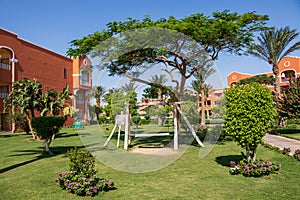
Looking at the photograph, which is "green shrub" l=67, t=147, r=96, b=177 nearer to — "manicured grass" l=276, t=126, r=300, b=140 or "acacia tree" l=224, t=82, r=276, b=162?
"acacia tree" l=224, t=82, r=276, b=162

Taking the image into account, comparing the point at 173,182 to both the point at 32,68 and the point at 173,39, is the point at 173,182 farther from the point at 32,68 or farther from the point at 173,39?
the point at 32,68

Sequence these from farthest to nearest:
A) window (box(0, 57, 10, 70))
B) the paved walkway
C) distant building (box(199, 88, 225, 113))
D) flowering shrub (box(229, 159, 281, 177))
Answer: window (box(0, 57, 10, 70))
distant building (box(199, 88, 225, 113))
the paved walkway
flowering shrub (box(229, 159, 281, 177))

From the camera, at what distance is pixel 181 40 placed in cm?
1138

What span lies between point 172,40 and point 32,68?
21607 mm

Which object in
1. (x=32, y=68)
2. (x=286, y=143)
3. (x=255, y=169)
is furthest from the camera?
(x=32, y=68)

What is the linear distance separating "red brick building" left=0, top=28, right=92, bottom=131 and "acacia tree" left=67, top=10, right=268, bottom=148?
9429 mm

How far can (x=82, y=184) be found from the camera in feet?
18.8

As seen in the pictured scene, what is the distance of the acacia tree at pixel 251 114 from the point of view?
272 inches

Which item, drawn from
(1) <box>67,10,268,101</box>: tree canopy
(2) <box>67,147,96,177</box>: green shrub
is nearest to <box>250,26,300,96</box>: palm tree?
(1) <box>67,10,268,101</box>: tree canopy

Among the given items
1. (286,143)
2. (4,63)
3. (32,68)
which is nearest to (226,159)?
(286,143)

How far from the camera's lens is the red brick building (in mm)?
24938

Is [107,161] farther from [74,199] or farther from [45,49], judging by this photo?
[45,49]

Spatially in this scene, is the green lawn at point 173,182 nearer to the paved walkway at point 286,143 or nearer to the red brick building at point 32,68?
the paved walkway at point 286,143

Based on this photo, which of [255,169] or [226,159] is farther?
[226,159]
